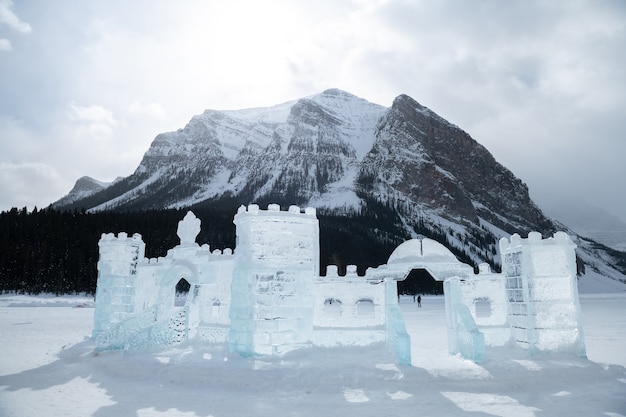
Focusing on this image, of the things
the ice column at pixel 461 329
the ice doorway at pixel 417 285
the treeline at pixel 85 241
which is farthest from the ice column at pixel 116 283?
the ice doorway at pixel 417 285

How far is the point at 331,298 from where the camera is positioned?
1656 cm

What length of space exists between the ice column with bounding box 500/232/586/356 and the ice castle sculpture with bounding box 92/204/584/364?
0.04m

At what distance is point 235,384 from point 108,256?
13.3 meters

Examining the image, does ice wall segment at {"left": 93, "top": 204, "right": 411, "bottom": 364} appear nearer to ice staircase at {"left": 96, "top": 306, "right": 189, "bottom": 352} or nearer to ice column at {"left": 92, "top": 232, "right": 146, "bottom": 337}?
ice staircase at {"left": 96, "top": 306, "right": 189, "bottom": 352}

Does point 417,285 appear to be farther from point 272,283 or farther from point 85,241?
point 272,283

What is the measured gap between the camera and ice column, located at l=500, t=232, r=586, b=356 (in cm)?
1514

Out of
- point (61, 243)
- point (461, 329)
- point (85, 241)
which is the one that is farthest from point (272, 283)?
point (61, 243)

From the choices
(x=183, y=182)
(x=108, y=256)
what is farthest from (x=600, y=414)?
(x=183, y=182)

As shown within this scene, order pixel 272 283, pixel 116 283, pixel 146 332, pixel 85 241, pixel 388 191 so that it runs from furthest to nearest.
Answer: pixel 388 191
pixel 85 241
pixel 116 283
pixel 146 332
pixel 272 283

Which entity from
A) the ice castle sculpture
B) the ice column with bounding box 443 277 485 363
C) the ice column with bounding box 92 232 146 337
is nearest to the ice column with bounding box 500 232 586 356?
the ice castle sculpture

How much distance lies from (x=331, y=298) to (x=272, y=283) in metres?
2.81

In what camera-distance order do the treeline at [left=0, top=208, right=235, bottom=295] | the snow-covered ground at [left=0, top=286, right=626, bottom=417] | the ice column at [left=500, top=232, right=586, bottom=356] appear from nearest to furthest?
1. the snow-covered ground at [left=0, top=286, right=626, bottom=417]
2. the ice column at [left=500, top=232, right=586, bottom=356]
3. the treeline at [left=0, top=208, right=235, bottom=295]

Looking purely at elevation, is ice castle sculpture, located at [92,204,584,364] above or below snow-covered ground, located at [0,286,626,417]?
above

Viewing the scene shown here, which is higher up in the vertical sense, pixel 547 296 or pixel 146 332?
pixel 547 296
